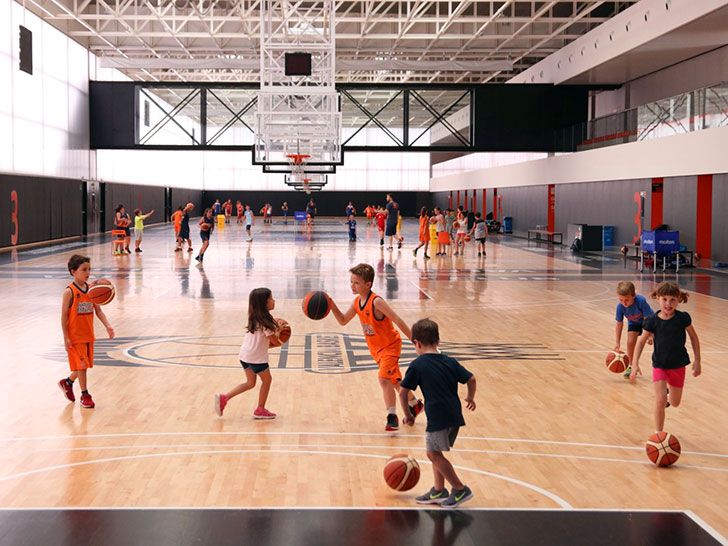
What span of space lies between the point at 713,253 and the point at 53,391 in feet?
77.3

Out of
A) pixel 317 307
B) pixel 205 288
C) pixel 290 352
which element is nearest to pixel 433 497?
pixel 317 307

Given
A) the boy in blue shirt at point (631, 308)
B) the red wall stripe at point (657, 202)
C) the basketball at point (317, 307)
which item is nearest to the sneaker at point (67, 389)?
the basketball at point (317, 307)

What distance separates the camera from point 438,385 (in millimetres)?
6324

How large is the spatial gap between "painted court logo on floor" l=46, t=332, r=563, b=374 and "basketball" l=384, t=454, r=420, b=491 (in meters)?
5.10

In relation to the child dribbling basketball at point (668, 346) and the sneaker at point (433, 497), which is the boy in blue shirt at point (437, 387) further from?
the child dribbling basketball at point (668, 346)

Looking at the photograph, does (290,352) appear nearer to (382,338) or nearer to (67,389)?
(67,389)

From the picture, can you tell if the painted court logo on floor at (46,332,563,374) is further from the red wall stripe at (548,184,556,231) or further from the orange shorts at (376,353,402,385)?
the red wall stripe at (548,184,556,231)

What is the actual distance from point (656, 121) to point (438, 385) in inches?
1036

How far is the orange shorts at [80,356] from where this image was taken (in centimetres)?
928

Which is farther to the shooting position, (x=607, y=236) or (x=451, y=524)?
(x=607, y=236)

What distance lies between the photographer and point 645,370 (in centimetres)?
1195

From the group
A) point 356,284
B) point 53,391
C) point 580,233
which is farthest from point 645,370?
point 580,233

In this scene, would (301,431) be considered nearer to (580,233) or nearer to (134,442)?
(134,442)

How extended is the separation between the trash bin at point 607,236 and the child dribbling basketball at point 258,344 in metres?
29.8
